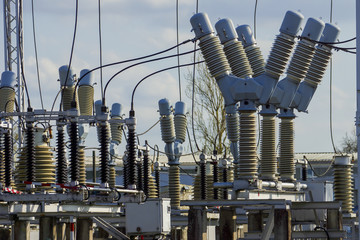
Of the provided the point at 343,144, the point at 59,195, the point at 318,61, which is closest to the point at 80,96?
the point at 318,61

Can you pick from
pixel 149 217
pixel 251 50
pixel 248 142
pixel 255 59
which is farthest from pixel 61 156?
pixel 251 50

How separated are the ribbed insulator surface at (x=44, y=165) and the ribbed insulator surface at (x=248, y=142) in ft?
9.34

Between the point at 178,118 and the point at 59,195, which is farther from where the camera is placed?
the point at 178,118

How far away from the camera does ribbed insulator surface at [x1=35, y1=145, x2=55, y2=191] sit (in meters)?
13.7

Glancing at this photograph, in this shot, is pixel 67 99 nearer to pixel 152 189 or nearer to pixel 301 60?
pixel 152 189

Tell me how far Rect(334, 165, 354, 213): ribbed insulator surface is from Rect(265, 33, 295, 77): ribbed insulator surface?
14.6 feet

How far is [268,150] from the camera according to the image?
51.4 feet

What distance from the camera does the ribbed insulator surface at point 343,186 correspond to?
18.7 m

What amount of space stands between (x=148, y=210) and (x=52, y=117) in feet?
5.95

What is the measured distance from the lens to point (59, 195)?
1232 centimetres

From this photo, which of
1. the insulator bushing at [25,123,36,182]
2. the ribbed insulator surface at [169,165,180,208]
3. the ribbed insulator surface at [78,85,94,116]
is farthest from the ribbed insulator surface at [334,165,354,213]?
the insulator bushing at [25,123,36,182]

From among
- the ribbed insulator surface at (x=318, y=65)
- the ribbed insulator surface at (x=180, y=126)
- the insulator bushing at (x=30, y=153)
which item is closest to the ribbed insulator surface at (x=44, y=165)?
the insulator bushing at (x=30, y=153)

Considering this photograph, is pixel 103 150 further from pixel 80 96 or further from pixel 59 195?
pixel 80 96

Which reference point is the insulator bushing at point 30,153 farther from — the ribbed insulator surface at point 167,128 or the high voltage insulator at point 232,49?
the ribbed insulator surface at point 167,128
